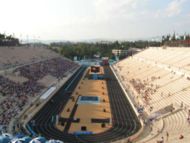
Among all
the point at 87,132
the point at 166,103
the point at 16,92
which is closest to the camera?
the point at 87,132

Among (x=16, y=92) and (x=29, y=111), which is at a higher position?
(x=16, y=92)

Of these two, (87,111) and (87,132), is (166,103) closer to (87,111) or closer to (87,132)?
(87,111)

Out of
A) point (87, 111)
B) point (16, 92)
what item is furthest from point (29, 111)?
point (87, 111)

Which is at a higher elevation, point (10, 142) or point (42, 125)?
point (10, 142)

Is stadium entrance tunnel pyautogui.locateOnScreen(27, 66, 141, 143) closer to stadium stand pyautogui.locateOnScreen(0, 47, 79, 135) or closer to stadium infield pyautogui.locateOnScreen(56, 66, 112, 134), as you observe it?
stadium infield pyautogui.locateOnScreen(56, 66, 112, 134)

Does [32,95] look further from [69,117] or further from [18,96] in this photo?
[69,117]

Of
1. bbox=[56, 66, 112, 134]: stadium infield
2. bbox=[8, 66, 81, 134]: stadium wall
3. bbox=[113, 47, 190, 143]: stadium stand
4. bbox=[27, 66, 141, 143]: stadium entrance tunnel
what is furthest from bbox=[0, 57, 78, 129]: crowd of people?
bbox=[113, 47, 190, 143]: stadium stand

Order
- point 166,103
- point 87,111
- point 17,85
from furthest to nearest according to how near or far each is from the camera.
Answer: point 17,85 → point 87,111 → point 166,103

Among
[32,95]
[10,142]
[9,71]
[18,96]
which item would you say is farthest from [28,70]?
[10,142]

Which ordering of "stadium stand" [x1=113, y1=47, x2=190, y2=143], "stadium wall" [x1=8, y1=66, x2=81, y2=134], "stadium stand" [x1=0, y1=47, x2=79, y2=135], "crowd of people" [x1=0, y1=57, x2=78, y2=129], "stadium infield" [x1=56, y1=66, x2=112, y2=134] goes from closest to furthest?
"stadium stand" [x1=113, y1=47, x2=190, y2=143] → "stadium wall" [x1=8, y1=66, x2=81, y2=134] → "stadium infield" [x1=56, y1=66, x2=112, y2=134] → "crowd of people" [x1=0, y1=57, x2=78, y2=129] → "stadium stand" [x1=0, y1=47, x2=79, y2=135]

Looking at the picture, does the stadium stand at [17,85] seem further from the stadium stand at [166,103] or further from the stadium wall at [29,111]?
the stadium stand at [166,103]

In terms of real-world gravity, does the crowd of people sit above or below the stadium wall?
above
